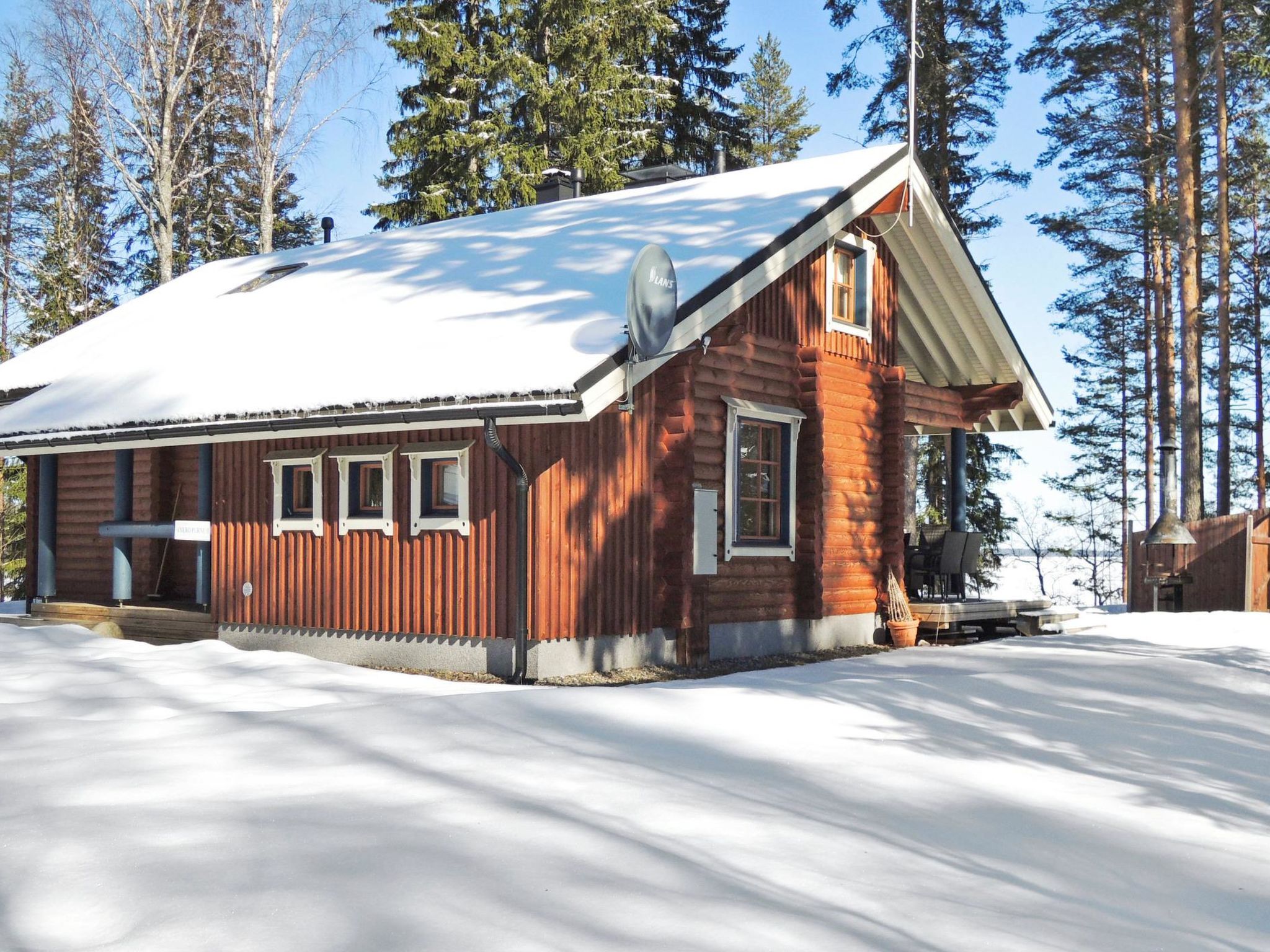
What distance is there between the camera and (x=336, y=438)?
11758mm

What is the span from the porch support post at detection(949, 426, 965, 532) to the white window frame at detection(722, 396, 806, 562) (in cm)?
401

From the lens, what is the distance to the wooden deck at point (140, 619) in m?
13.0

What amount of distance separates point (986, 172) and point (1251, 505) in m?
18.1

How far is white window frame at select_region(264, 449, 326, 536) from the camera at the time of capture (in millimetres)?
11867

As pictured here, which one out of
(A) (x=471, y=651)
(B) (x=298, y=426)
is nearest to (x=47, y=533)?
(B) (x=298, y=426)

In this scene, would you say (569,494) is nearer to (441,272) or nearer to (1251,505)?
(441,272)

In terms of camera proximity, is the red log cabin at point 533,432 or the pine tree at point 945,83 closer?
the red log cabin at point 533,432

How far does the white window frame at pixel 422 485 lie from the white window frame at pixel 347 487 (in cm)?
23

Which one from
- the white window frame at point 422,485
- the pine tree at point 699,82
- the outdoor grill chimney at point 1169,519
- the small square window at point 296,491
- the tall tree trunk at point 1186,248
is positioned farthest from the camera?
the pine tree at point 699,82

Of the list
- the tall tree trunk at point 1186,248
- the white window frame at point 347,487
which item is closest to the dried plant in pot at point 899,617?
the white window frame at point 347,487

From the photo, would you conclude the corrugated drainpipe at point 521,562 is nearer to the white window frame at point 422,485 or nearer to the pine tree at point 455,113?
the white window frame at point 422,485

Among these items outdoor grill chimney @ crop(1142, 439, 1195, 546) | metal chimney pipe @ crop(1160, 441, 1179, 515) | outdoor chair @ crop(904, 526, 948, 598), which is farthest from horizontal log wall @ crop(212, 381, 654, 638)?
metal chimney pipe @ crop(1160, 441, 1179, 515)

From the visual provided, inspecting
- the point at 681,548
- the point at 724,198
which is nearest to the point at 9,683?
the point at 681,548

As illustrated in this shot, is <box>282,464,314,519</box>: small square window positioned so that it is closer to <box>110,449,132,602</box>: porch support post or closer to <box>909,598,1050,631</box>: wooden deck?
<box>110,449,132,602</box>: porch support post
